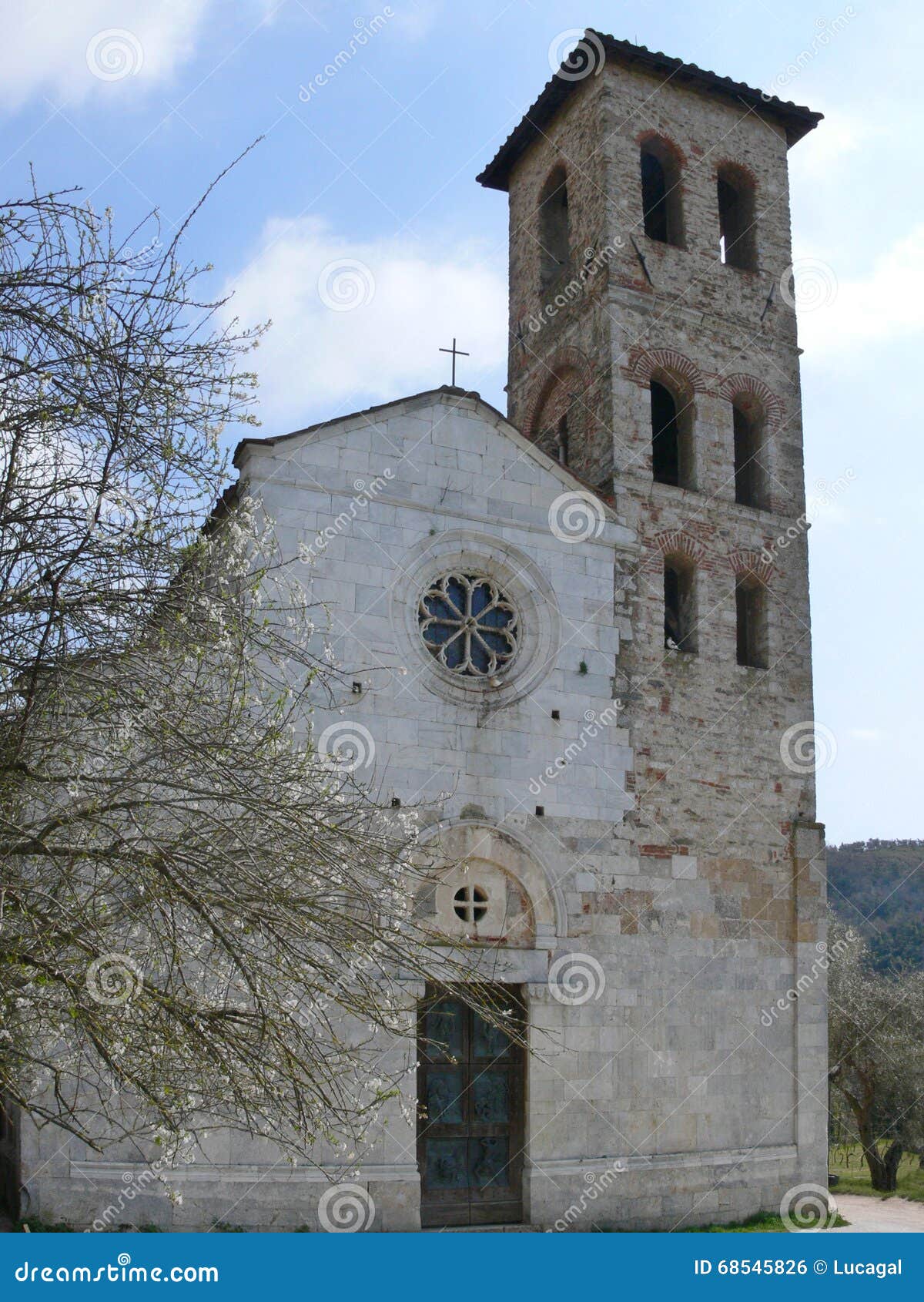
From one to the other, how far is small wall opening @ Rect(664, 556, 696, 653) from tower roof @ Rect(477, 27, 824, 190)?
6495 mm

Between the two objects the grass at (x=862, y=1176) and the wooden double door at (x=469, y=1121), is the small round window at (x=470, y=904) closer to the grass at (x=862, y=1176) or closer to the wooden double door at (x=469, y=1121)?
the wooden double door at (x=469, y=1121)

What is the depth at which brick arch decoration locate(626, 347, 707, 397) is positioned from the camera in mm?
13625

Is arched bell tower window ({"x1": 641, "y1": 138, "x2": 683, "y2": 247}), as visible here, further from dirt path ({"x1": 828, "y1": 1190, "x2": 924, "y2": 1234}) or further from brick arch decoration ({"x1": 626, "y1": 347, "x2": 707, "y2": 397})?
dirt path ({"x1": 828, "y1": 1190, "x2": 924, "y2": 1234})

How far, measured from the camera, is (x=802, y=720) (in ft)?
44.1

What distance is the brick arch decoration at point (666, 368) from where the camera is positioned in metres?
13.6

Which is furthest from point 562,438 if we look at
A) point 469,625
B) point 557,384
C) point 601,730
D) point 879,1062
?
point 879,1062

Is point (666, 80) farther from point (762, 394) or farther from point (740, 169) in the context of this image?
point (762, 394)

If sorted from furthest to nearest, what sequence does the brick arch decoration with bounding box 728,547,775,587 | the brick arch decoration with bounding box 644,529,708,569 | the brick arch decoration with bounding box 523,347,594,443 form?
the brick arch decoration with bounding box 523,347,594,443, the brick arch decoration with bounding box 728,547,775,587, the brick arch decoration with bounding box 644,529,708,569

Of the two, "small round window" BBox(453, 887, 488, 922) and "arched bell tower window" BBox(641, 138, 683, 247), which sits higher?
"arched bell tower window" BBox(641, 138, 683, 247)

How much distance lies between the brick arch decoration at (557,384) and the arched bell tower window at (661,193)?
2041 millimetres

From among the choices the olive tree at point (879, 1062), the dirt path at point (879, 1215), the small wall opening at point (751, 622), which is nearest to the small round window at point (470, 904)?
the dirt path at point (879, 1215)

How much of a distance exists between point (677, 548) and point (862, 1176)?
11243mm

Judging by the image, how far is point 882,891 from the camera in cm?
4953

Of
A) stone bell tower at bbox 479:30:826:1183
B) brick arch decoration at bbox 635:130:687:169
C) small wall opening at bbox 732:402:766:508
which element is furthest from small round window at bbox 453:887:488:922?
brick arch decoration at bbox 635:130:687:169
